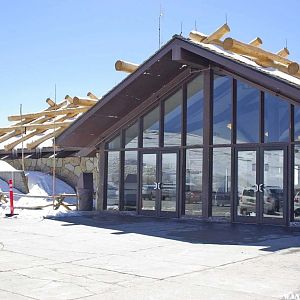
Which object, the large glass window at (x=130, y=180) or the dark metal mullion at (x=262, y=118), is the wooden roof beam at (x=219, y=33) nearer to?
the dark metal mullion at (x=262, y=118)

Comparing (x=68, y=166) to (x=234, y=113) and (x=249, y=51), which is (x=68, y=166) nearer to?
(x=234, y=113)

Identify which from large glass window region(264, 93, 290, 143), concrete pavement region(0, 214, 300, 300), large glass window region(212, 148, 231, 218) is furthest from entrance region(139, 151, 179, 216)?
large glass window region(264, 93, 290, 143)

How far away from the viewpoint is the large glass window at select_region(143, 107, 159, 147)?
18.0m

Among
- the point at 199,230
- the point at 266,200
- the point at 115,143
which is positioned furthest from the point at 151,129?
the point at 199,230

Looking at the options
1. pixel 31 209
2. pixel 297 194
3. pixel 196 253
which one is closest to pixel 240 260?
pixel 196 253

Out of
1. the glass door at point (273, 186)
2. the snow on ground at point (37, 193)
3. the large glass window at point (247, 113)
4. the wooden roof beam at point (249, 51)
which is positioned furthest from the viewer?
the snow on ground at point (37, 193)

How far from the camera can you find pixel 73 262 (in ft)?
29.0

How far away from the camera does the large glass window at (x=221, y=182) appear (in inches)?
631

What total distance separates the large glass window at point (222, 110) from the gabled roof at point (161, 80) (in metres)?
0.47

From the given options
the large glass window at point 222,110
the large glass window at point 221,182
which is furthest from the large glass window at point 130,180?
the large glass window at point 222,110

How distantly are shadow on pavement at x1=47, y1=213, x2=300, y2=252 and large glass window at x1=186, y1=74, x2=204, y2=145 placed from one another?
270cm

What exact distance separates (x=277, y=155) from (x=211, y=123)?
2.50 m

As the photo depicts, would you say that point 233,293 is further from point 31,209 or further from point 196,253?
point 31,209

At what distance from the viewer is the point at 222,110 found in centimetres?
1642
